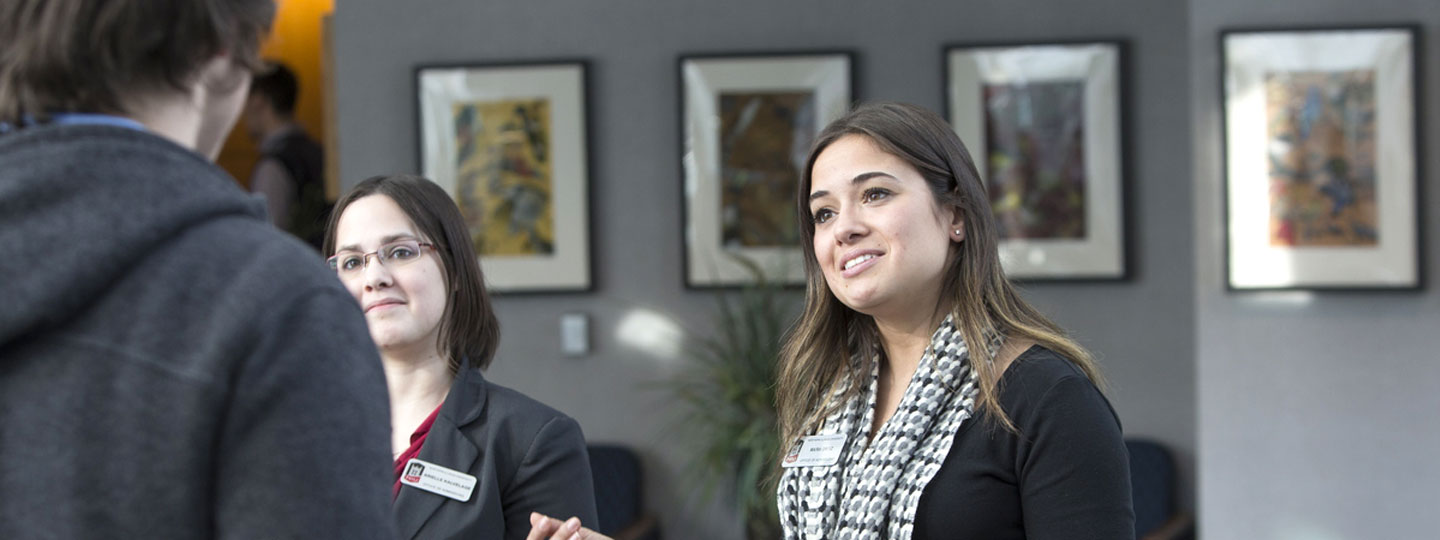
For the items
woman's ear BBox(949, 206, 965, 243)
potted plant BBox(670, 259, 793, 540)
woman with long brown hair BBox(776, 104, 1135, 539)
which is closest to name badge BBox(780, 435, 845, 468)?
woman with long brown hair BBox(776, 104, 1135, 539)

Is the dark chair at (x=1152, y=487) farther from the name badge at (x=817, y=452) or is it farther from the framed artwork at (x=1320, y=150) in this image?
the name badge at (x=817, y=452)

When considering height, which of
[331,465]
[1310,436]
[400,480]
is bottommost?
[1310,436]

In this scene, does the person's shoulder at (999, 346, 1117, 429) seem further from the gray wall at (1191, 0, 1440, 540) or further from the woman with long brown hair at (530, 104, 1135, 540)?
the gray wall at (1191, 0, 1440, 540)

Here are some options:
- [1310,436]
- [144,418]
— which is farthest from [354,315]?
[1310,436]

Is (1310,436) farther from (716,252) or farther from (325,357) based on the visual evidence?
(325,357)

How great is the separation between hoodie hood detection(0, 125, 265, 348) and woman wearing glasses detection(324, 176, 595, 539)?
44.4 inches

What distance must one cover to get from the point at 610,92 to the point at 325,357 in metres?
4.06

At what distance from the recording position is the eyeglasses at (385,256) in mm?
2113

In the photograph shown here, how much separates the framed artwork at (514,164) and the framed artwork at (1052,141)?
1.49 meters

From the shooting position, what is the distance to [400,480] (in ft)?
6.51

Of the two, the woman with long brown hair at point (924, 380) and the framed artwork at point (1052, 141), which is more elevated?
the framed artwork at point (1052, 141)

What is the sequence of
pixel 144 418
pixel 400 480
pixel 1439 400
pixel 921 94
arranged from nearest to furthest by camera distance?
1. pixel 144 418
2. pixel 400 480
3. pixel 1439 400
4. pixel 921 94

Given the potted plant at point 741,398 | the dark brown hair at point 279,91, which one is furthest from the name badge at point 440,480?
the dark brown hair at point 279,91

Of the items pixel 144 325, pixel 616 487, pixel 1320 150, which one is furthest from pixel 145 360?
pixel 616 487
